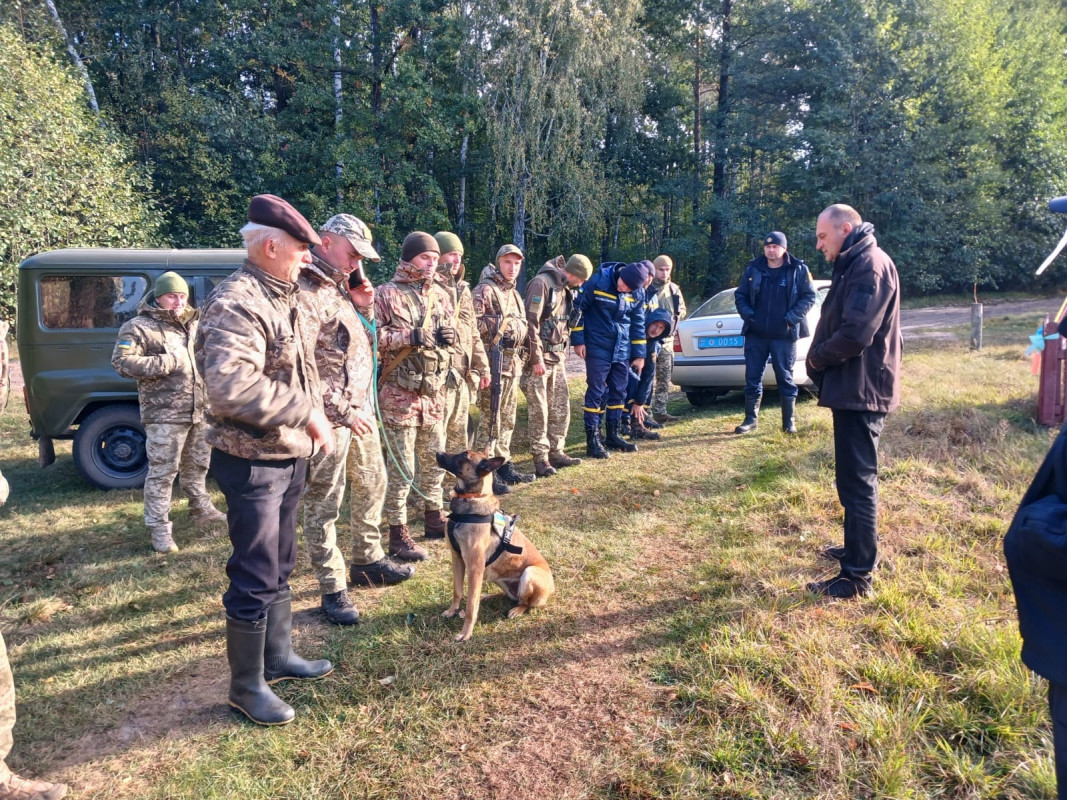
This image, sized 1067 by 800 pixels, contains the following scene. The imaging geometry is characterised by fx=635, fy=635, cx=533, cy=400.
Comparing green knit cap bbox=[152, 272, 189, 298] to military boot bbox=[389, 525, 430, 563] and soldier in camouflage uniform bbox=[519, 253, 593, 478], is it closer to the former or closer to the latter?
military boot bbox=[389, 525, 430, 563]

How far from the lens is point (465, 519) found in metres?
3.69

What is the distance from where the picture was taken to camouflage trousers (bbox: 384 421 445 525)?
4.62 metres

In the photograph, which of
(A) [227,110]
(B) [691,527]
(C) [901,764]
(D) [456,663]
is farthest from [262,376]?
(A) [227,110]

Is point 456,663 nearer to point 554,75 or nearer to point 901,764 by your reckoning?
point 901,764

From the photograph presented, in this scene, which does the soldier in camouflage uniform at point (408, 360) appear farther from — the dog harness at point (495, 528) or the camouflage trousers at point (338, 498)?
the dog harness at point (495, 528)

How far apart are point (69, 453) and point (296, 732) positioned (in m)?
6.27

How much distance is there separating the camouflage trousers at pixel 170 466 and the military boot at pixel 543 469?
3.02 meters

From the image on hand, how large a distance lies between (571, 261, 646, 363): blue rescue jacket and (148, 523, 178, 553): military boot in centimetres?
423

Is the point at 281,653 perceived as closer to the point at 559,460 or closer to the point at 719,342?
the point at 559,460

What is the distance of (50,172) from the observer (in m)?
13.5

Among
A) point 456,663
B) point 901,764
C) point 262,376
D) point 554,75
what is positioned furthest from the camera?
point 554,75

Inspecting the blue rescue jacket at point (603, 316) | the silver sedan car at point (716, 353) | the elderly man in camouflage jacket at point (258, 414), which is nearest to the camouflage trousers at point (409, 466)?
the elderly man in camouflage jacket at point (258, 414)

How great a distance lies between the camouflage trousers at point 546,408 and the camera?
6.42 m

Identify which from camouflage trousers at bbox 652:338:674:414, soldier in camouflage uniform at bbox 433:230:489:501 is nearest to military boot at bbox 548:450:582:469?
soldier in camouflage uniform at bbox 433:230:489:501
